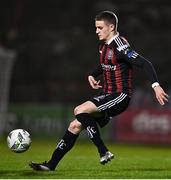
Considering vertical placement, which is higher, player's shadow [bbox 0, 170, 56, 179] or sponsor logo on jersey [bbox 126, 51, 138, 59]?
sponsor logo on jersey [bbox 126, 51, 138, 59]

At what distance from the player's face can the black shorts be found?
0.71 meters

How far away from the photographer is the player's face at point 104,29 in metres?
7.93

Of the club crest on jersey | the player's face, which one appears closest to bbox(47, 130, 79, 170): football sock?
the club crest on jersey

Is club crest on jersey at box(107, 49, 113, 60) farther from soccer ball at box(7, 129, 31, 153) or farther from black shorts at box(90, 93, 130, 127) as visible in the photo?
soccer ball at box(7, 129, 31, 153)

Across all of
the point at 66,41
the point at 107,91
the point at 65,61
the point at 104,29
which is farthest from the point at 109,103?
the point at 66,41

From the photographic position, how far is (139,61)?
7.64 m

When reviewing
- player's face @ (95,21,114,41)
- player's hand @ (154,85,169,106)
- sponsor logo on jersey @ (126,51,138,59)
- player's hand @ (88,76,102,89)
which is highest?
player's face @ (95,21,114,41)

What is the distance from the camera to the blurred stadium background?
1872 centimetres

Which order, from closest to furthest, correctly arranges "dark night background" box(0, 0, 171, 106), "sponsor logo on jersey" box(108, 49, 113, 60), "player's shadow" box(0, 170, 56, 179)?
"player's shadow" box(0, 170, 56, 179) → "sponsor logo on jersey" box(108, 49, 113, 60) → "dark night background" box(0, 0, 171, 106)

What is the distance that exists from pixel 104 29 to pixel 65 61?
13.8m

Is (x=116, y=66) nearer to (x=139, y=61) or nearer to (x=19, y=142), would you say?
(x=139, y=61)

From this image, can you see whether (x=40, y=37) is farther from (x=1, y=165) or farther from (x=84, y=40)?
(x=1, y=165)

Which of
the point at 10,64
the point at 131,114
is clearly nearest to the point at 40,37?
the point at 10,64

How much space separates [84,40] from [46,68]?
74.0 inches
